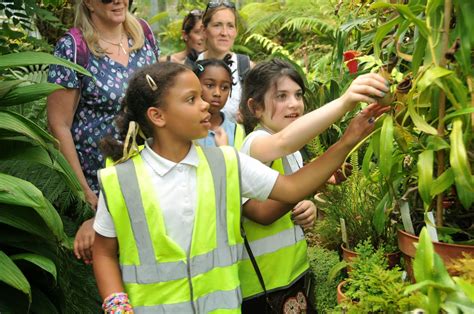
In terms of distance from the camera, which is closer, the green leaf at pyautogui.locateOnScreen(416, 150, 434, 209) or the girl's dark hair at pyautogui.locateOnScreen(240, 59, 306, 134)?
the green leaf at pyautogui.locateOnScreen(416, 150, 434, 209)

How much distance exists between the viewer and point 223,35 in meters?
3.50

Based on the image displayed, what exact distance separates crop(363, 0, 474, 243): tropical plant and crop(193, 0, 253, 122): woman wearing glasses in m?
1.53

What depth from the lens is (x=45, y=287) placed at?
261 cm

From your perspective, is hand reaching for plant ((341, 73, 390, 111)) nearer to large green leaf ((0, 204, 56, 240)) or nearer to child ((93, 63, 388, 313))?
child ((93, 63, 388, 313))

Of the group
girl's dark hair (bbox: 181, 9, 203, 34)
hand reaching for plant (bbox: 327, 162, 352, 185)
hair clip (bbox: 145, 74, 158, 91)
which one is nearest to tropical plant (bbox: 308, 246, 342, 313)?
hand reaching for plant (bbox: 327, 162, 352, 185)

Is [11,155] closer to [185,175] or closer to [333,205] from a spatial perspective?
[185,175]

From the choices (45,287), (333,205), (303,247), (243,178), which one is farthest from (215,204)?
(45,287)

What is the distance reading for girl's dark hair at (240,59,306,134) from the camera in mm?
2330

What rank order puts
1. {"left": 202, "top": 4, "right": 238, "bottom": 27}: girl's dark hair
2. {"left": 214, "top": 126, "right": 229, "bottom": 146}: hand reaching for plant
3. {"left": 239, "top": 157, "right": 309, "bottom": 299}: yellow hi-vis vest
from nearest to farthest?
{"left": 239, "top": 157, "right": 309, "bottom": 299}: yellow hi-vis vest, {"left": 214, "top": 126, "right": 229, "bottom": 146}: hand reaching for plant, {"left": 202, "top": 4, "right": 238, "bottom": 27}: girl's dark hair

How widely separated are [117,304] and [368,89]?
0.93 metres

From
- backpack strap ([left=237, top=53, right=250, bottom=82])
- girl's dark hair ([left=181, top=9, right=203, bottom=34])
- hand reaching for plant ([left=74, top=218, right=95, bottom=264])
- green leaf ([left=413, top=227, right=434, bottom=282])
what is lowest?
hand reaching for plant ([left=74, top=218, right=95, bottom=264])

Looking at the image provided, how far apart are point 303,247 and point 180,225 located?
575mm

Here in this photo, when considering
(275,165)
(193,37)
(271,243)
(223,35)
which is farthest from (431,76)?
(193,37)

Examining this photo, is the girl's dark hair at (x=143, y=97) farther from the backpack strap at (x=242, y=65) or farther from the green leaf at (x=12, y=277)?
the backpack strap at (x=242, y=65)
